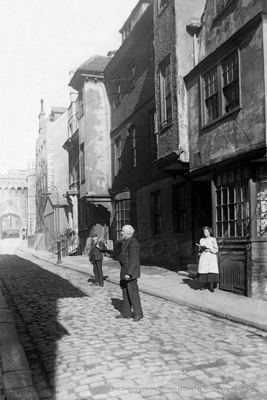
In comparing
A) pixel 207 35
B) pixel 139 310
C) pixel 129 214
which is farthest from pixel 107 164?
pixel 139 310

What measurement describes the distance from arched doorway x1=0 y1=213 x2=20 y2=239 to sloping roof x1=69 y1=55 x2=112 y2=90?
53.1 meters

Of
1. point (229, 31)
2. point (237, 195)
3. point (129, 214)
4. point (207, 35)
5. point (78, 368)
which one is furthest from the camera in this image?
point (129, 214)

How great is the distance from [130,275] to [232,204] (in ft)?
13.3

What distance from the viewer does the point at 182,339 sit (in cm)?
642

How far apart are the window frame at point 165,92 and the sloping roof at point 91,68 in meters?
9.84

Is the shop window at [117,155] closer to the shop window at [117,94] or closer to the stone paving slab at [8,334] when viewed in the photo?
the shop window at [117,94]

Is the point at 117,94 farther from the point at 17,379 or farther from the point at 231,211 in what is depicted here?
the point at 17,379

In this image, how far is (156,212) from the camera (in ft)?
60.2

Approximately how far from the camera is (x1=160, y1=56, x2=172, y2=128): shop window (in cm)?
1418

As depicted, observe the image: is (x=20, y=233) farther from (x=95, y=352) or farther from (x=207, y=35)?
(x=95, y=352)

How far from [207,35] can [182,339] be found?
30.4 ft

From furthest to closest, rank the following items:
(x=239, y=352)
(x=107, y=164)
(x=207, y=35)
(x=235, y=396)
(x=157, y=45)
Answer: (x=107, y=164) < (x=157, y=45) < (x=207, y=35) < (x=239, y=352) < (x=235, y=396)

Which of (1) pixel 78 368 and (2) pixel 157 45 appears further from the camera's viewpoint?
(2) pixel 157 45

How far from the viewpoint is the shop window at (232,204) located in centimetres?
1021
